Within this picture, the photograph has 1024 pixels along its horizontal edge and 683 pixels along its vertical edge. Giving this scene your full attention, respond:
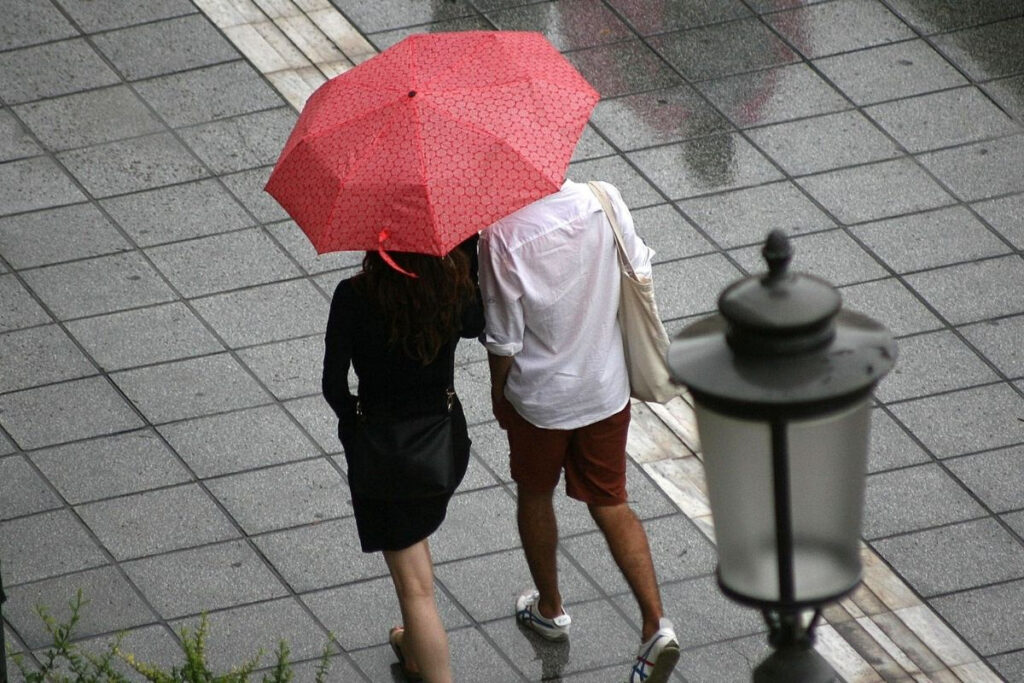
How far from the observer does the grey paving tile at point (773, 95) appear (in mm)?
8523

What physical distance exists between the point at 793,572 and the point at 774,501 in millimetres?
149

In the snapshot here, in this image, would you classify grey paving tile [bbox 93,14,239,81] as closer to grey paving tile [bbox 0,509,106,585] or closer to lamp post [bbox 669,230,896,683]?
grey paving tile [bbox 0,509,106,585]

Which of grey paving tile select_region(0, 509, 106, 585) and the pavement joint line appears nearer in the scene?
the pavement joint line

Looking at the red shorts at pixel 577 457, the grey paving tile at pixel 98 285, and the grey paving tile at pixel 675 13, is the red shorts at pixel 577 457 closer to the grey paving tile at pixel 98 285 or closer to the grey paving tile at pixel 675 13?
the grey paving tile at pixel 98 285

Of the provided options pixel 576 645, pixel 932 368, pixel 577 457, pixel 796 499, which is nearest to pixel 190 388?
pixel 576 645

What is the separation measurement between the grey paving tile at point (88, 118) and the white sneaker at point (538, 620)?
3773 mm

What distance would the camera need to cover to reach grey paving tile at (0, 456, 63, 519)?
638cm

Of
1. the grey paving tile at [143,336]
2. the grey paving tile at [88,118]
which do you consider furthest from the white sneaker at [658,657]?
the grey paving tile at [88,118]

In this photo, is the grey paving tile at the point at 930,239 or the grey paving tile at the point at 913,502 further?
the grey paving tile at the point at 930,239

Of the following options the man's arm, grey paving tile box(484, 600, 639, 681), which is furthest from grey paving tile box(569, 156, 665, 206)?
the man's arm

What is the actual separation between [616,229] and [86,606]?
94.6 inches

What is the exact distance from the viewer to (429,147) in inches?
178

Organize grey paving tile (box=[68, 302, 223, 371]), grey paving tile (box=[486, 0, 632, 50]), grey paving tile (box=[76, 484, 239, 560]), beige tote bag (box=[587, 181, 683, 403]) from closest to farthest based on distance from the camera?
beige tote bag (box=[587, 181, 683, 403]), grey paving tile (box=[76, 484, 239, 560]), grey paving tile (box=[68, 302, 223, 371]), grey paving tile (box=[486, 0, 632, 50])

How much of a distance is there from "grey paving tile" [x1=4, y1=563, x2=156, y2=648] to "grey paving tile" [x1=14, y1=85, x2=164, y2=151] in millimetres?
3024
